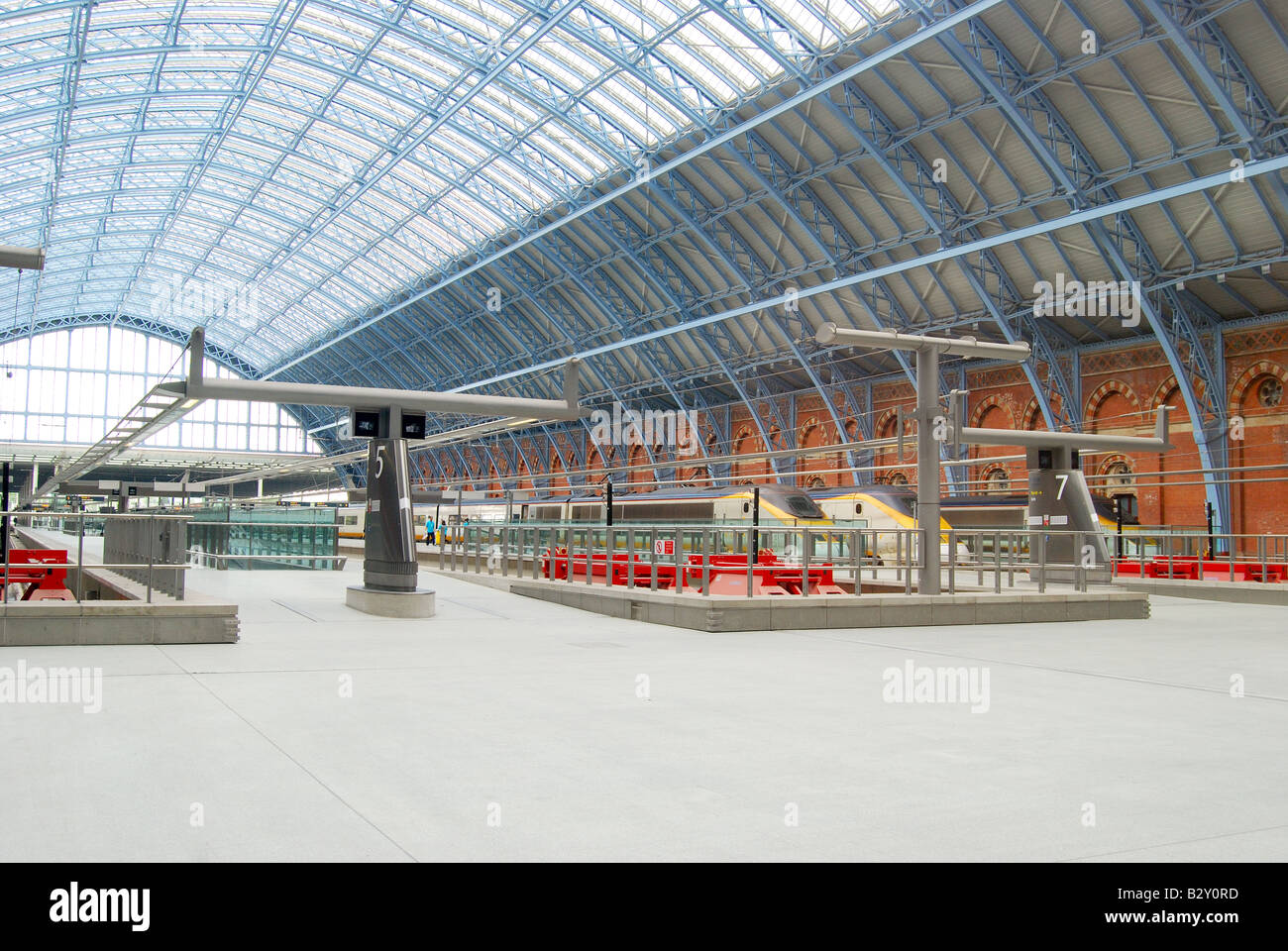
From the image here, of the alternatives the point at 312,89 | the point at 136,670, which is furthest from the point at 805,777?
the point at 312,89

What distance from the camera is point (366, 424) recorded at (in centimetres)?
1428

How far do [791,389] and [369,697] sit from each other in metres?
39.8

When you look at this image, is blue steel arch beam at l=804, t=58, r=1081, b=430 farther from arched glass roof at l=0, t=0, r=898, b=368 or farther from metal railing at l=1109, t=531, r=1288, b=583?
metal railing at l=1109, t=531, r=1288, b=583

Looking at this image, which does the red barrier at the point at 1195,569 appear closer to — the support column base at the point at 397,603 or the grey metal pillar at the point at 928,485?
the grey metal pillar at the point at 928,485

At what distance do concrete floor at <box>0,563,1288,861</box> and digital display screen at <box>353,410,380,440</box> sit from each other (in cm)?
450

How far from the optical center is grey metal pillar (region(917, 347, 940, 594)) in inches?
586

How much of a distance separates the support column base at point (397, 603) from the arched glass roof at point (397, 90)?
19.7m

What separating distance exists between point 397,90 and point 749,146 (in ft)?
43.2

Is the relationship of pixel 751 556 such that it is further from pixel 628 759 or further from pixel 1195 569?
pixel 1195 569

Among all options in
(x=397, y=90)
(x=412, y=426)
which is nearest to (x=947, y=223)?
(x=397, y=90)

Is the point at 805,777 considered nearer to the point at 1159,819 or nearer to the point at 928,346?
the point at 1159,819

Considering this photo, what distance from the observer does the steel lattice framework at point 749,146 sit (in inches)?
1043

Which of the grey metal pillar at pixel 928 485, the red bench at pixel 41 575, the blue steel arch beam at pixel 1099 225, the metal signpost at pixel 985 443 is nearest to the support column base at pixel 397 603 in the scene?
the red bench at pixel 41 575

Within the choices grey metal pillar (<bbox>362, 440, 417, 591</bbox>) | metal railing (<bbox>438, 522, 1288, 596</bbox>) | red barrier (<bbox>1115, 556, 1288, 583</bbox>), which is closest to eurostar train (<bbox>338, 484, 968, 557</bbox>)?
red barrier (<bbox>1115, 556, 1288, 583</bbox>)
